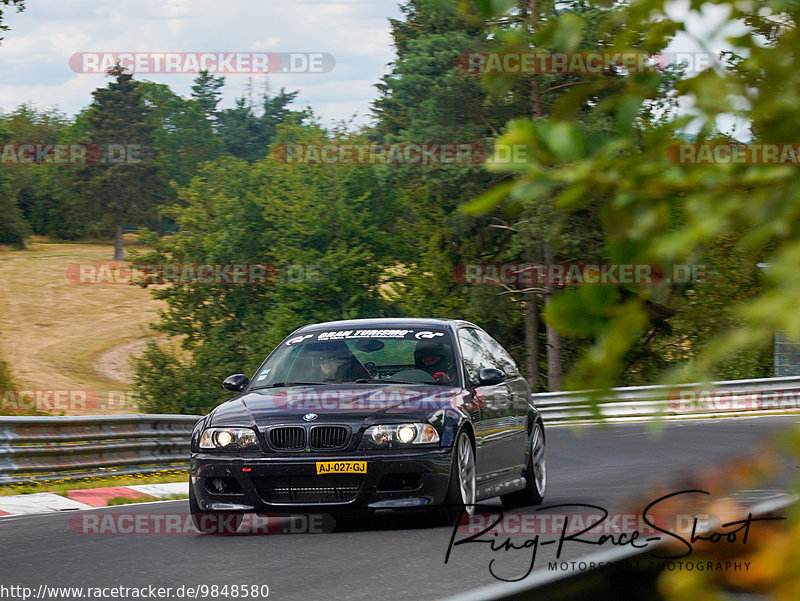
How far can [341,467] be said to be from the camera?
29.3ft

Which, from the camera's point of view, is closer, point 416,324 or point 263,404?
point 263,404

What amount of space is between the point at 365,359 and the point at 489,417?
114 centimetres

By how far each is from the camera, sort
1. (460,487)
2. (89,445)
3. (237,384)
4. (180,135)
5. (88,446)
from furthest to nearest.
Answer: (180,135) < (89,445) < (88,446) < (237,384) < (460,487)

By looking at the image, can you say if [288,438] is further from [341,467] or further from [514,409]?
[514,409]

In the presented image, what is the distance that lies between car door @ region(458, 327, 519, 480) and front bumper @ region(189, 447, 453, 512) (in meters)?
0.83

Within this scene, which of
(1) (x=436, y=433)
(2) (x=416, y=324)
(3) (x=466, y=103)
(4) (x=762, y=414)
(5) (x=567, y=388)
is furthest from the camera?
(3) (x=466, y=103)

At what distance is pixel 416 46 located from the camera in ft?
148

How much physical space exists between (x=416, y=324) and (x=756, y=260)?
901 centimetres

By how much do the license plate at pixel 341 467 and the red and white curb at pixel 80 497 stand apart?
348 cm

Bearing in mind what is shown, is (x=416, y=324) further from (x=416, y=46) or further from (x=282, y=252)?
(x=282, y=252)

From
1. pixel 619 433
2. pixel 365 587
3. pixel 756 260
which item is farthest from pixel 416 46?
pixel 756 260

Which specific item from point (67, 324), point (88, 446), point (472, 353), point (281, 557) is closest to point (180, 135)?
point (67, 324)

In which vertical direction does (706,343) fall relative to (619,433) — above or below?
above

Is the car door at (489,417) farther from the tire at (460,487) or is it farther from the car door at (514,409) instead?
the tire at (460,487)
